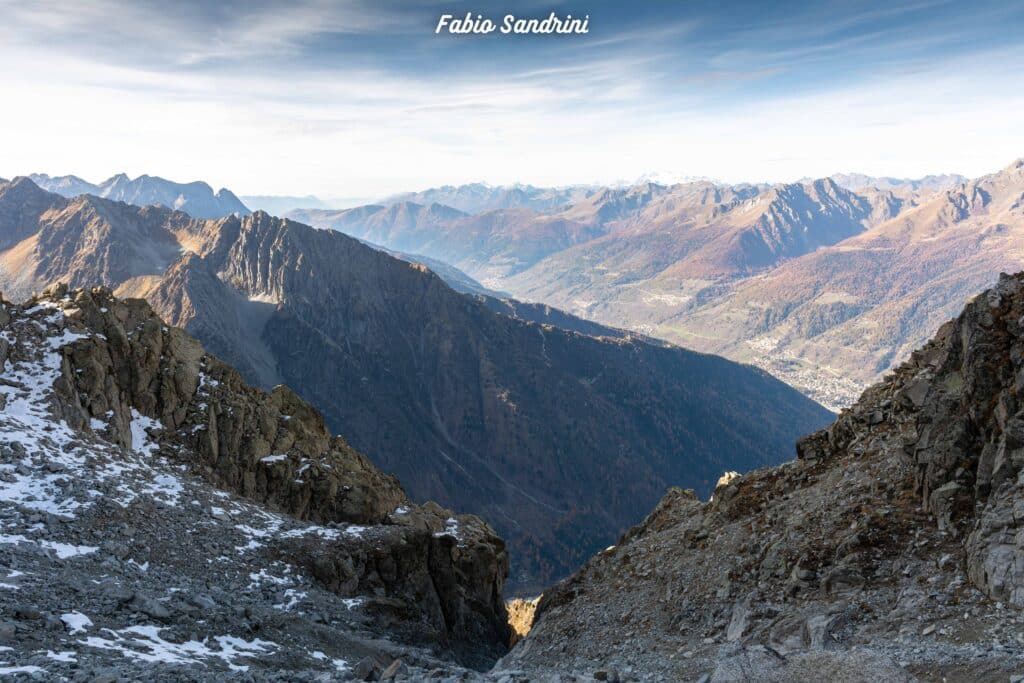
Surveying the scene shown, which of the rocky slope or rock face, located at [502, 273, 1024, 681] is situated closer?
rock face, located at [502, 273, 1024, 681]

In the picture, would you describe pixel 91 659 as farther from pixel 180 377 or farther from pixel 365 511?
pixel 180 377

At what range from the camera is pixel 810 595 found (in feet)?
72.1

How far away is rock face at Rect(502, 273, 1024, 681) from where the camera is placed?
1741 centimetres

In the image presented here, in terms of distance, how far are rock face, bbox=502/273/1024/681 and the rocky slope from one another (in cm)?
938

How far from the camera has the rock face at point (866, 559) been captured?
17.4 metres

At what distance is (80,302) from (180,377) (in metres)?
9.37

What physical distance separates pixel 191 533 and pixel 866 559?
31731 millimetres

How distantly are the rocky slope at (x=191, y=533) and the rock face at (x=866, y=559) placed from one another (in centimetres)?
938

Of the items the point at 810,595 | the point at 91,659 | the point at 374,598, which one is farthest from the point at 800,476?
the point at 91,659

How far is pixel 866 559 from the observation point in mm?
21703

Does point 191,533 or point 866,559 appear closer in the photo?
point 866,559

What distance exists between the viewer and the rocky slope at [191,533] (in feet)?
73.0

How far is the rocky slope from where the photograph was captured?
2227cm

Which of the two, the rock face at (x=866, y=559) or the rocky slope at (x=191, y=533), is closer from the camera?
the rock face at (x=866, y=559)
